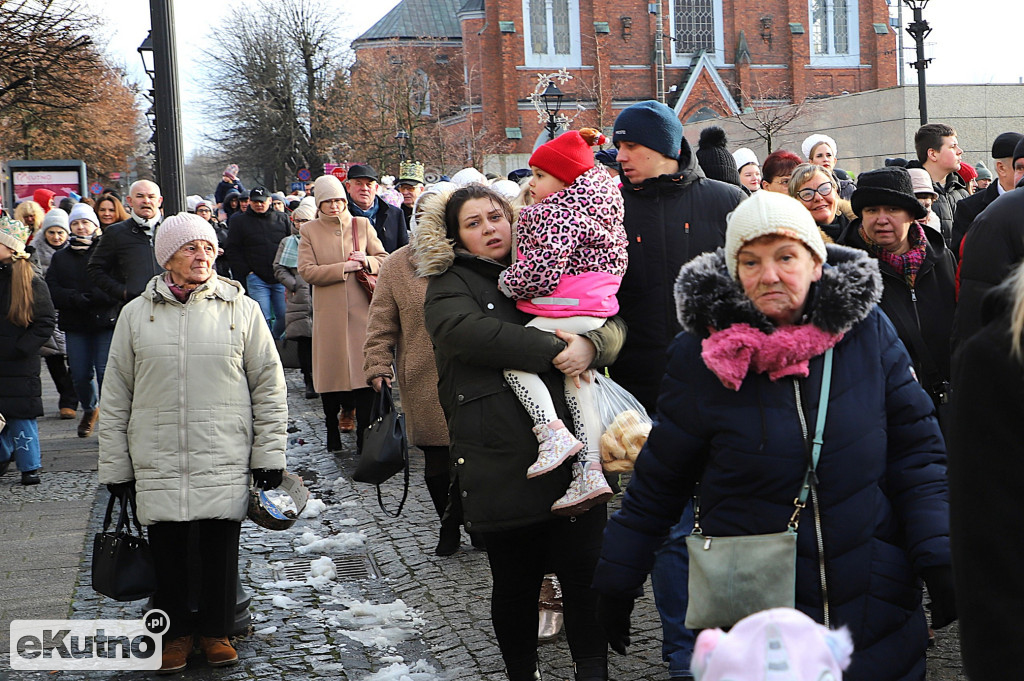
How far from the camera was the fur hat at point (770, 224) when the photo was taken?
3180 mm

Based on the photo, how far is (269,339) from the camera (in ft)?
18.4

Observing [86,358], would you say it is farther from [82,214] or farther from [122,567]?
[122,567]

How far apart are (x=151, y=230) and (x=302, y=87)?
5077 cm

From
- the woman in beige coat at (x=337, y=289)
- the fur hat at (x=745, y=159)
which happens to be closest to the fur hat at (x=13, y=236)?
the woman in beige coat at (x=337, y=289)

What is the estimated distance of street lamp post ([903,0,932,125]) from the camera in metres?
19.6

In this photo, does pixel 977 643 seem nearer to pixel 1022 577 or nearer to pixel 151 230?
pixel 1022 577

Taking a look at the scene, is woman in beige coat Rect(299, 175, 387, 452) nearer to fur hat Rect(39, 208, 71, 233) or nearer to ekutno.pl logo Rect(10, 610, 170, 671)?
ekutno.pl logo Rect(10, 610, 170, 671)

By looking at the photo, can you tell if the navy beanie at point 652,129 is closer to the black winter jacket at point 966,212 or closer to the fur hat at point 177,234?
the fur hat at point 177,234

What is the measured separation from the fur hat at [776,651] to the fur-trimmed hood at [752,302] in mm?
1042

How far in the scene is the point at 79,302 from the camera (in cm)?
1134

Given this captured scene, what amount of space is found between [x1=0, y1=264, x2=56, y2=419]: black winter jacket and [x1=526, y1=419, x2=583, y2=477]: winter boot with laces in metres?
6.33

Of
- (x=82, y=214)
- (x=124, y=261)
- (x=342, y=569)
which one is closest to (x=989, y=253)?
(x=342, y=569)

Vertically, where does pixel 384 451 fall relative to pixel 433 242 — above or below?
below

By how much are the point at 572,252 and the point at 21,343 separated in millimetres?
6414
